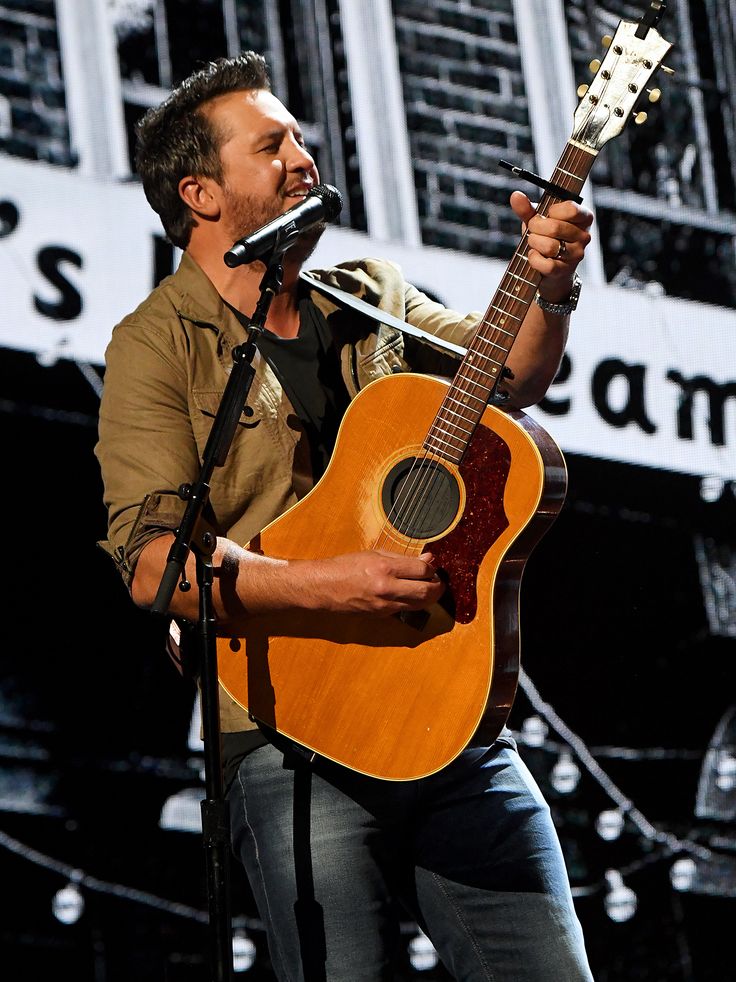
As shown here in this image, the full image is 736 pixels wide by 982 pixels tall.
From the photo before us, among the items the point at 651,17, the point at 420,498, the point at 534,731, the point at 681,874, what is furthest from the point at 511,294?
the point at 681,874

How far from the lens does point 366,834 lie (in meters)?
2.05

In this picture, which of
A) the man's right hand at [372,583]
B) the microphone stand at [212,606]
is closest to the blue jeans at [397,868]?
the microphone stand at [212,606]

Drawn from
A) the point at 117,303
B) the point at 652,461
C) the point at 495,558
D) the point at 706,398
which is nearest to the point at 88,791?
the point at 117,303

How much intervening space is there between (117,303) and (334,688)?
1.72 m

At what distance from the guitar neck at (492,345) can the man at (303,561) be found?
2.3 inches

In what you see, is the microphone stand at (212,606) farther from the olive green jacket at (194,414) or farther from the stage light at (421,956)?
the stage light at (421,956)

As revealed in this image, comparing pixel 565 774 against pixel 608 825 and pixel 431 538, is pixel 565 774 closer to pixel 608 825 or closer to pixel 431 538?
pixel 608 825

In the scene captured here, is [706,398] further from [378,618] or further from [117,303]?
[378,618]

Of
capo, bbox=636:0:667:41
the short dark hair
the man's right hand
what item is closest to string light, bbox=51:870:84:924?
the man's right hand

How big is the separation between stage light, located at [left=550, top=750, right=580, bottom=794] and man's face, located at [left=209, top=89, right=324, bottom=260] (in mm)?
2013

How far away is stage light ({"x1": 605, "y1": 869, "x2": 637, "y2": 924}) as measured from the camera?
375 centimetres

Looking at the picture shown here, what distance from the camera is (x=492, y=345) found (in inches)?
84.8

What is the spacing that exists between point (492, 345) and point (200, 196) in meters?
0.82

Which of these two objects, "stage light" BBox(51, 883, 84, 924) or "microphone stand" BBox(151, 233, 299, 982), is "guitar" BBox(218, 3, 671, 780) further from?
"stage light" BBox(51, 883, 84, 924)
